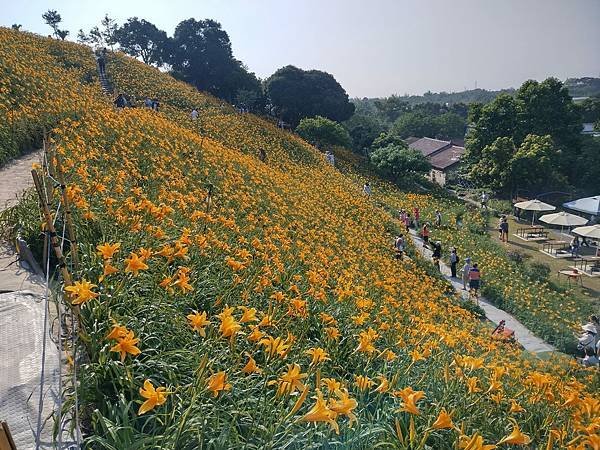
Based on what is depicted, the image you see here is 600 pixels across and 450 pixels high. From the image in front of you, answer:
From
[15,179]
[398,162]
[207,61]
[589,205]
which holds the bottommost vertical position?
[589,205]

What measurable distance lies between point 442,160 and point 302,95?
46.2 ft

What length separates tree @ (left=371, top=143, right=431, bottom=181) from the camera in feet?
79.8

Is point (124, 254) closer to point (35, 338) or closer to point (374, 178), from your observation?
point (35, 338)

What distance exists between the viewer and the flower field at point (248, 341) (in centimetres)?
208

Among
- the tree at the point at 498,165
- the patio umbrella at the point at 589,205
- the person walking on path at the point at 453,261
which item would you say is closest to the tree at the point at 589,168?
the tree at the point at 498,165

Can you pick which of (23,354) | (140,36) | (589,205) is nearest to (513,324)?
(23,354)

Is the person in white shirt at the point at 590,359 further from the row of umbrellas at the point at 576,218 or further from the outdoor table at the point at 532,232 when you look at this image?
the outdoor table at the point at 532,232

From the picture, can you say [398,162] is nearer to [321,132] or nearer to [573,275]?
[321,132]

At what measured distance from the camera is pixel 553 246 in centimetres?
1575

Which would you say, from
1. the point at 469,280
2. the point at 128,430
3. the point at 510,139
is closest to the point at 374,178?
the point at 510,139

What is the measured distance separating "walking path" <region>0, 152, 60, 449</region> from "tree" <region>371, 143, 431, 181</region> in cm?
2258

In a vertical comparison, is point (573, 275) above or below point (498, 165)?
below

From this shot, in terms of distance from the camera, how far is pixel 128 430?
1.94 metres

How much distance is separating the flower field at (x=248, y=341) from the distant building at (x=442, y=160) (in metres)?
27.2
